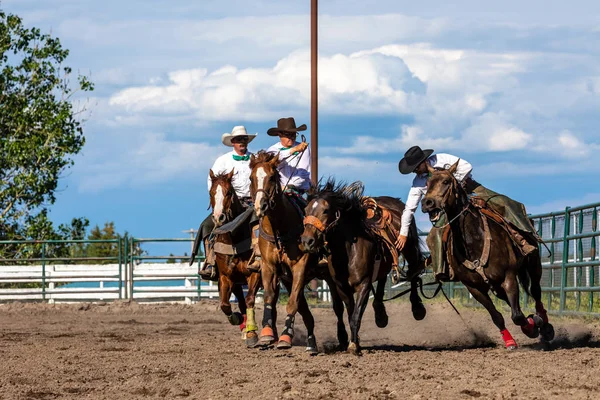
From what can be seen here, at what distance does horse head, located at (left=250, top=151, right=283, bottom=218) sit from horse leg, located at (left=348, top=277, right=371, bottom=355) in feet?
4.39

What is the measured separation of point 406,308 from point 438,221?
32.6 feet

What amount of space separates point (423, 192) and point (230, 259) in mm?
2414

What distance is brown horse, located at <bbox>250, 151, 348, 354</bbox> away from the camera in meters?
9.97

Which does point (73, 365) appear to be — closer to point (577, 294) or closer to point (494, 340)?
point (494, 340)

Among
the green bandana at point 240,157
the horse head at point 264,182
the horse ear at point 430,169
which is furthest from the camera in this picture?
the green bandana at point 240,157

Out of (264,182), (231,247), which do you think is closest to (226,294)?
(231,247)

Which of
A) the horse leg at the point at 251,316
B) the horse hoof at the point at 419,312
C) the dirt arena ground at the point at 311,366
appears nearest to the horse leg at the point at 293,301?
the dirt arena ground at the point at 311,366

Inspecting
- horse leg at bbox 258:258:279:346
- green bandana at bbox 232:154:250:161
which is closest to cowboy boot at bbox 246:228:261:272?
horse leg at bbox 258:258:279:346

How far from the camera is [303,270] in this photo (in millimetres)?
10328

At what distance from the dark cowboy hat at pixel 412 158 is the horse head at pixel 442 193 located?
0.36m

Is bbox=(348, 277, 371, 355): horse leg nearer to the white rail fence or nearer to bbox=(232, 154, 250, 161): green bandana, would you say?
bbox=(232, 154, 250, 161): green bandana

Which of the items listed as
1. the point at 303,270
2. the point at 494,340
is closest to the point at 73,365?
the point at 303,270

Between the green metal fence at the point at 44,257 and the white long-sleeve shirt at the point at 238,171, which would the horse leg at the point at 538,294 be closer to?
the white long-sleeve shirt at the point at 238,171

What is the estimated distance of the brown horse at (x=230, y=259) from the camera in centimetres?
1127
